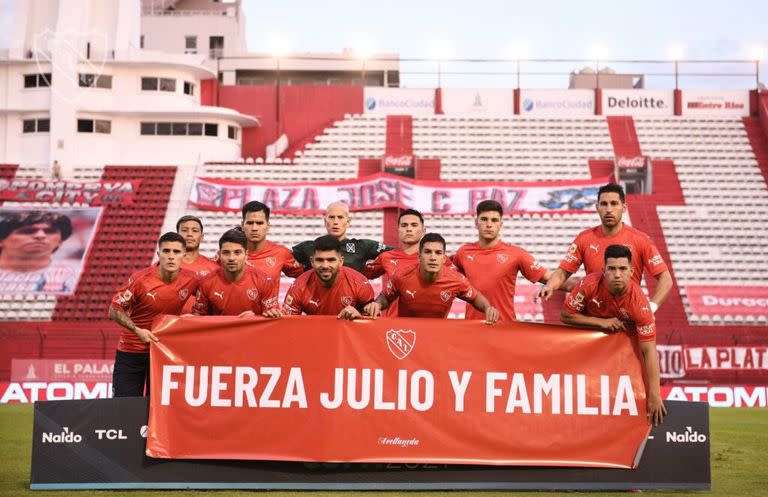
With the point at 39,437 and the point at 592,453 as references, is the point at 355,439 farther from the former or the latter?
the point at 39,437

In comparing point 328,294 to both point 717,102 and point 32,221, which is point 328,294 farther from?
point 717,102

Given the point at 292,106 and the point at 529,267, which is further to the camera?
the point at 292,106

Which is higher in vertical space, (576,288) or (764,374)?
(576,288)

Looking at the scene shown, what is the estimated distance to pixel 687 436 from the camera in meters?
8.33

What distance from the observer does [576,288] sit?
8.50 m

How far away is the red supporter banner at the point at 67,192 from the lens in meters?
35.7

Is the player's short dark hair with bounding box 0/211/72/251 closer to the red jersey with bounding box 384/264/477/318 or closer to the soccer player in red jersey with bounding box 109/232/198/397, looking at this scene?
the soccer player in red jersey with bounding box 109/232/198/397

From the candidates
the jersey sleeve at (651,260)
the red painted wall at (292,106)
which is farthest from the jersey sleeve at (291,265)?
Result: the red painted wall at (292,106)

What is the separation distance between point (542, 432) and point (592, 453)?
1.51 ft

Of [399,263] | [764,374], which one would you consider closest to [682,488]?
[399,263]

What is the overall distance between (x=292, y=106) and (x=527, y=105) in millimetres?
10413

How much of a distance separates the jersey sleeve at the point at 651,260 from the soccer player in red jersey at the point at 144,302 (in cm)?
426

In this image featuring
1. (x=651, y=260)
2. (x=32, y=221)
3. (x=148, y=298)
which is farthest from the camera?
(x=32, y=221)

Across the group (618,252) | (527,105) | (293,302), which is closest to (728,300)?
(527,105)
